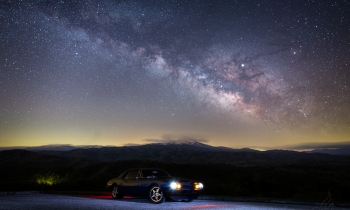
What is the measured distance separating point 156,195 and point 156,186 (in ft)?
1.21

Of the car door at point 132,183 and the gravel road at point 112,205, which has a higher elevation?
the car door at point 132,183

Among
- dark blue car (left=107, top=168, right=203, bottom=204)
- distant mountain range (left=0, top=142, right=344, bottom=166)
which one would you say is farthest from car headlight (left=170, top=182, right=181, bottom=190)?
distant mountain range (left=0, top=142, right=344, bottom=166)

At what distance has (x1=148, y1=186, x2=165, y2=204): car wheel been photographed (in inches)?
583

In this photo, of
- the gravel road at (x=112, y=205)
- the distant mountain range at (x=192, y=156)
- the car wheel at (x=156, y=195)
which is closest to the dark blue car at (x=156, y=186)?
the car wheel at (x=156, y=195)

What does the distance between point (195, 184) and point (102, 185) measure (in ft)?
43.4

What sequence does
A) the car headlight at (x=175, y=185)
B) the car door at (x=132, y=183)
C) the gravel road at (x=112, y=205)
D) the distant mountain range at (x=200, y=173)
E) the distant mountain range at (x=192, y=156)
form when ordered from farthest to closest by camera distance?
1. the distant mountain range at (x=192, y=156)
2. the distant mountain range at (x=200, y=173)
3. the car door at (x=132, y=183)
4. the car headlight at (x=175, y=185)
5. the gravel road at (x=112, y=205)

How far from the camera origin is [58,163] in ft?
340

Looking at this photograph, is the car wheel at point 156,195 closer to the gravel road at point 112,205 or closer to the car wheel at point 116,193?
the gravel road at point 112,205

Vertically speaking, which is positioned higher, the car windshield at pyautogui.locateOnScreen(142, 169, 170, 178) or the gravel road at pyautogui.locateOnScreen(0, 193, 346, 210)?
the car windshield at pyautogui.locateOnScreen(142, 169, 170, 178)

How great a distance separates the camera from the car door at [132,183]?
51.3 feet

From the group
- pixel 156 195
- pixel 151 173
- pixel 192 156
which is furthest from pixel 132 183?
pixel 192 156

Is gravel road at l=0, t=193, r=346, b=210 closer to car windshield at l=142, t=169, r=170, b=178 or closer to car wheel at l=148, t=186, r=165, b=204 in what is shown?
car wheel at l=148, t=186, r=165, b=204

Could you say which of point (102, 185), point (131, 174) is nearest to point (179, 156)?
point (102, 185)

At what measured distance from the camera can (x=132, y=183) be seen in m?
15.9
